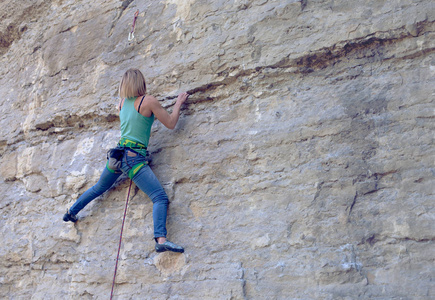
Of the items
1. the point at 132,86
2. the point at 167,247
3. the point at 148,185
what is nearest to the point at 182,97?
the point at 132,86

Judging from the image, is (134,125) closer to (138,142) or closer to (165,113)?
(138,142)

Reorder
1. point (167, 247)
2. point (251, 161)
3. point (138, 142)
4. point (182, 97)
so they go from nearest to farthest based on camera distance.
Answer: point (167, 247)
point (251, 161)
point (138, 142)
point (182, 97)

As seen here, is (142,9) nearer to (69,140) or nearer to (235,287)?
(69,140)

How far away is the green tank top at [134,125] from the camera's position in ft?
12.8

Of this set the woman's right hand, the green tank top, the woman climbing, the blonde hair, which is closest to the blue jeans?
the woman climbing

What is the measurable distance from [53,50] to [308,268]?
4.21 meters

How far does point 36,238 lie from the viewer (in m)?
4.55

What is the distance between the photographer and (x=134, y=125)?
3.91 m

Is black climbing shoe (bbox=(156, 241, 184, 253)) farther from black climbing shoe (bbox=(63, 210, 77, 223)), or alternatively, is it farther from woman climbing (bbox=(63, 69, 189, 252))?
black climbing shoe (bbox=(63, 210, 77, 223))

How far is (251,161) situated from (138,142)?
39.8 inches

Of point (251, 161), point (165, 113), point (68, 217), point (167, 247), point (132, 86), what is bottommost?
point (167, 247)

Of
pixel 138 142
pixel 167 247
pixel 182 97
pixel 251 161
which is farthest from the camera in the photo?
pixel 182 97

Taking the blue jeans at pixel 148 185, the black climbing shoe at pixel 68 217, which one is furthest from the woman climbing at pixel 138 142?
the black climbing shoe at pixel 68 217

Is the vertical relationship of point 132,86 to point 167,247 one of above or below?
above
